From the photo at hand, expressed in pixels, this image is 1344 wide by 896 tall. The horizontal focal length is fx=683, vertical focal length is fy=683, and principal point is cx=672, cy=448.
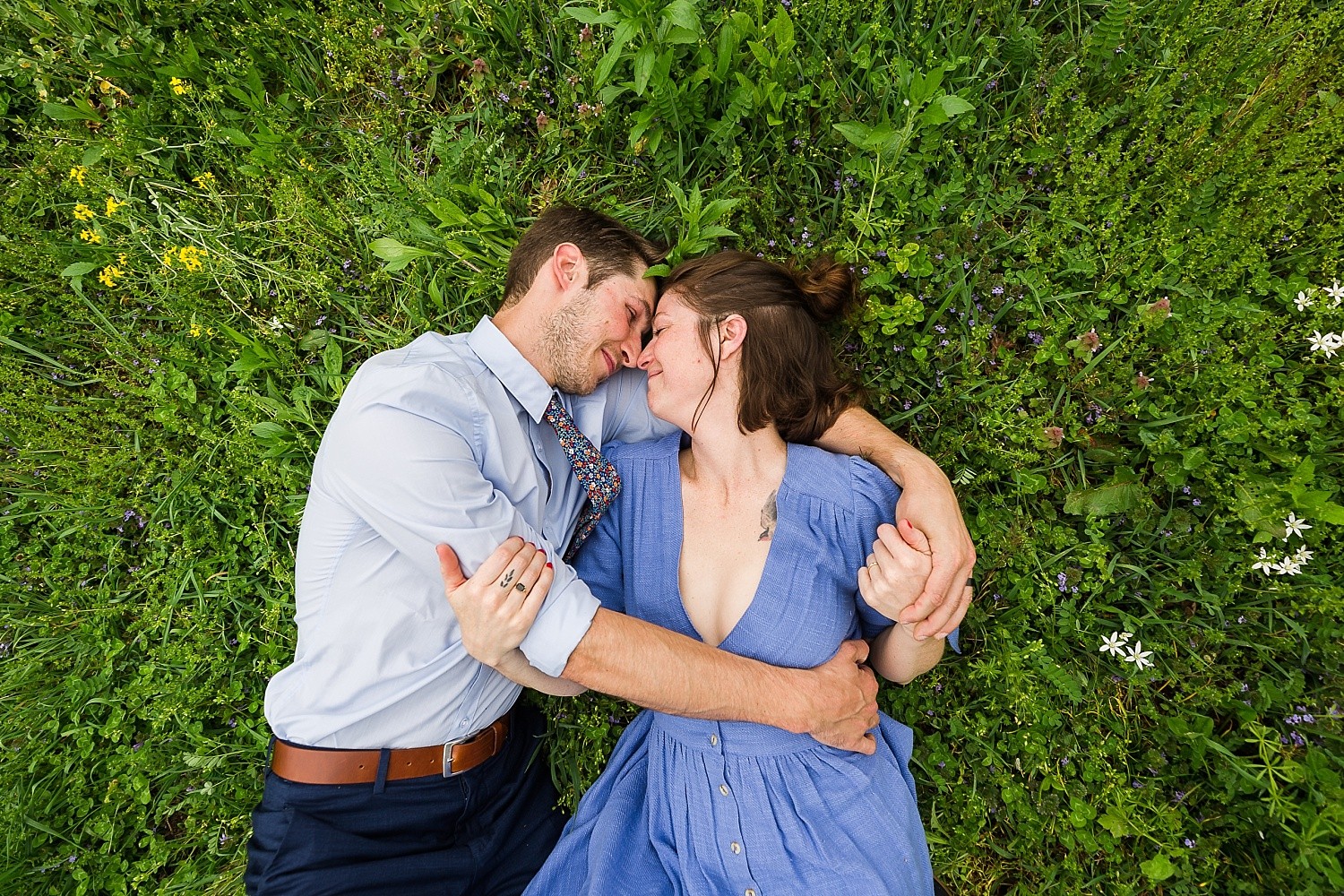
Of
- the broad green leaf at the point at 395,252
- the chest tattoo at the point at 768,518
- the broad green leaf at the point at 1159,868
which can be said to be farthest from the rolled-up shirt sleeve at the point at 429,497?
the broad green leaf at the point at 1159,868

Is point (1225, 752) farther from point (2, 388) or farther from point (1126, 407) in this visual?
point (2, 388)

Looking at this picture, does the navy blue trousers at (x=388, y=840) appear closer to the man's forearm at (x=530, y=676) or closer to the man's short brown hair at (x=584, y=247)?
the man's forearm at (x=530, y=676)

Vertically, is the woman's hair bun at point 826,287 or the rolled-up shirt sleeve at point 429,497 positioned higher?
the woman's hair bun at point 826,287

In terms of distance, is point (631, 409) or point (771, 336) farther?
point (631, 409)

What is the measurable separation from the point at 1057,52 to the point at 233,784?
18.6 ft

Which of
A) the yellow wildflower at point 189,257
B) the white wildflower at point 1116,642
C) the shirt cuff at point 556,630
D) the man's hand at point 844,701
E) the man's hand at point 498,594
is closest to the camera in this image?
the man's hand at point 498,594

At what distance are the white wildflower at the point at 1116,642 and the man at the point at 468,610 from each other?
1.08 m

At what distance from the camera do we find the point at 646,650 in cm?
242

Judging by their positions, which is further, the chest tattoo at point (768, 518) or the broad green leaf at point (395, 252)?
the broad green leaf at point (395, 252)

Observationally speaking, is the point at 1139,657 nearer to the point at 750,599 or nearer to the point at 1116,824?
the point at 1116,824

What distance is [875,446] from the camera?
9.49ft

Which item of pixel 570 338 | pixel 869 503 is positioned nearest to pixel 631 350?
pixel 570 338

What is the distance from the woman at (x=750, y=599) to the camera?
2.61 metres

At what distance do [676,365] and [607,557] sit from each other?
0.92 m
